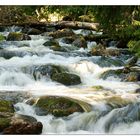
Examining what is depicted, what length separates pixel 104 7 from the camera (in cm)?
476

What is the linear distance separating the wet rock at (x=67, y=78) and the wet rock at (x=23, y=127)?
1.07 meters

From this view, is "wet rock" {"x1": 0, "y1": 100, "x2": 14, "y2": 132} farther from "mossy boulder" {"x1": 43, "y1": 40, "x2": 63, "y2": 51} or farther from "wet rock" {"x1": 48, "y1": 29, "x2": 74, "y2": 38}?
"mossy boulder" {"x1": 43, "y1": 40, "x2": 63, "y2": 51}

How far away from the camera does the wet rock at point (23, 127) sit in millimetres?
4730

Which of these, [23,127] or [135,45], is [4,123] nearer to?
[23,127]

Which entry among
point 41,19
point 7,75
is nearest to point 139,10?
point 41,19

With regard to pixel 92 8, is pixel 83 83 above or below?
below

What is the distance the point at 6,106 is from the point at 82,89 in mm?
993

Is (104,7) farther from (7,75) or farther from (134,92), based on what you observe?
(7,75)

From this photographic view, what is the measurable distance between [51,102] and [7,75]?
1.07 metres

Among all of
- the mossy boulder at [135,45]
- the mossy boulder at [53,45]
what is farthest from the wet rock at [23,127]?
the mossy boulder at [53,45]

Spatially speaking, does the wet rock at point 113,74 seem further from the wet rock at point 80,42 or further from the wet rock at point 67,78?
the wet rock at point 80,42

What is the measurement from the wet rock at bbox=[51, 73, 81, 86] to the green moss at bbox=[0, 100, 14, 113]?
0.82 metres

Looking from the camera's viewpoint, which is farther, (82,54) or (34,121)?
(82,54)

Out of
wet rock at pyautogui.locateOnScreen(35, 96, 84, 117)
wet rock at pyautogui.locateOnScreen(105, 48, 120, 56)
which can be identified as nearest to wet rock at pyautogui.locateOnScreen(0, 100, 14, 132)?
wet rock at pyautogui.locateOnScreen(35, 96, 84, 117)
